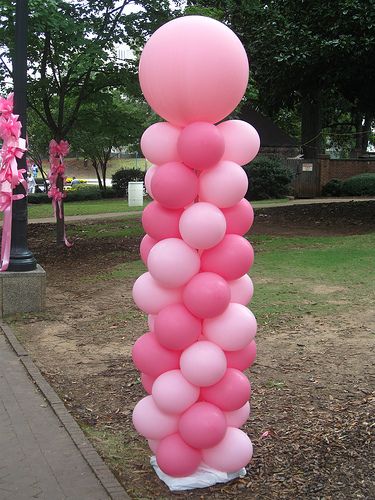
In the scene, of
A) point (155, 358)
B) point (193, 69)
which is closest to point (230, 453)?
point (155, 358)

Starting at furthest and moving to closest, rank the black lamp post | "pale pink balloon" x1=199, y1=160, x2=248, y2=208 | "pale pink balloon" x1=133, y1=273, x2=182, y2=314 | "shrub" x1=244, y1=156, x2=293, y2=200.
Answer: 1. "shrub" x1=244, y1=156, x2=293, y2=200
2. the black lamp post
3. "pale pink balloon" x1=133, y1=273, x2=182, y2=314
4. "pale pink balloon" x1=199, y1=160, x2=248, y2=208

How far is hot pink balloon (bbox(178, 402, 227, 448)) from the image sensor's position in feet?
11.6

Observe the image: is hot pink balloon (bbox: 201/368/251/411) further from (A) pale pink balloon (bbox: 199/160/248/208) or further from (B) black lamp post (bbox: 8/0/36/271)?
(B) black lamp post (bbox: 8/0/36/271)

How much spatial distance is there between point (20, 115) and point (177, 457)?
5.98 metres

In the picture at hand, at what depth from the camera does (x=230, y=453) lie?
12.0ft

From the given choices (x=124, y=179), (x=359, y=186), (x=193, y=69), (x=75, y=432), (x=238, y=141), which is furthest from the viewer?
(x=124, y=179)

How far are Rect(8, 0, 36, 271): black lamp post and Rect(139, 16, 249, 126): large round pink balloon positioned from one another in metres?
5.11

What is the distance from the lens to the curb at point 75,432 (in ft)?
12.2

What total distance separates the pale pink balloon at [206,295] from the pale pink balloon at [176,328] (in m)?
0.05

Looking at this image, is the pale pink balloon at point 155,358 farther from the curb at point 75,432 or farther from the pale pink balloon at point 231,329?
the curb at point 75,432

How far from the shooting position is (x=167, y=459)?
11.9 ft

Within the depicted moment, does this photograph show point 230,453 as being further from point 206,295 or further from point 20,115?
point 20,115

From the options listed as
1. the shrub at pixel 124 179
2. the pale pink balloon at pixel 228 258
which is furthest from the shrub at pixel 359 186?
the pale pink balloon at pixel 228 258

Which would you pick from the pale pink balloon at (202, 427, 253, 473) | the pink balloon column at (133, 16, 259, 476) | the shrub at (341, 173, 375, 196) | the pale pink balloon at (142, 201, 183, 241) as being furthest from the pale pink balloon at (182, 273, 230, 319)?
the shrub at (341, 173, 375, 196)
